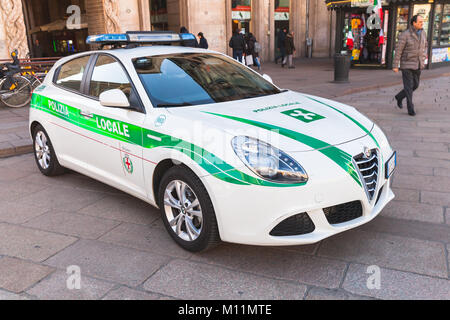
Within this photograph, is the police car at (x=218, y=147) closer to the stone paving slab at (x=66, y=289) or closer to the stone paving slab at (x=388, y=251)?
the stone paving slab at (x=388, y=251)

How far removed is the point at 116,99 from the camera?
3.65 m

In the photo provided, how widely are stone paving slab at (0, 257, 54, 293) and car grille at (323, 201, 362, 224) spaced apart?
2.08 meters

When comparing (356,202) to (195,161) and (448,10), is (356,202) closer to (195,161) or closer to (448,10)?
(195,161)

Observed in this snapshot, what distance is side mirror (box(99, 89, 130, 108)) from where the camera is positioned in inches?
143

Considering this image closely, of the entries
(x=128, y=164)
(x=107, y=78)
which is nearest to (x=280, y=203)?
(x=128, y=164)

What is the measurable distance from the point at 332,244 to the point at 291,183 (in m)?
0.93

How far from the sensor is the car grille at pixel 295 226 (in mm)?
2979

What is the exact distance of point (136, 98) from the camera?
3.74 meters

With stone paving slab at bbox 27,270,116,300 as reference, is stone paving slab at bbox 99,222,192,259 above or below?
below

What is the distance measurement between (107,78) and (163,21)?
18.8 meters

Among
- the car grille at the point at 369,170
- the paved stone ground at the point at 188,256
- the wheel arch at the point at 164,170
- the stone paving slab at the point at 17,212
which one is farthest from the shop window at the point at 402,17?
the stone paving slab at the point at 17,212

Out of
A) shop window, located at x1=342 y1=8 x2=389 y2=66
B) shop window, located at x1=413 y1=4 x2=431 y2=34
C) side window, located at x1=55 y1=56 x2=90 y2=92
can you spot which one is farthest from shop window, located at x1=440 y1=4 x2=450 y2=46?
side window, located at x1=55 y1=56 x2=90 y2=92

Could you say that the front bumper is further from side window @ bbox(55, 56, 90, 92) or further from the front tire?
side window @ bbox(55, 56, 90, 92)
